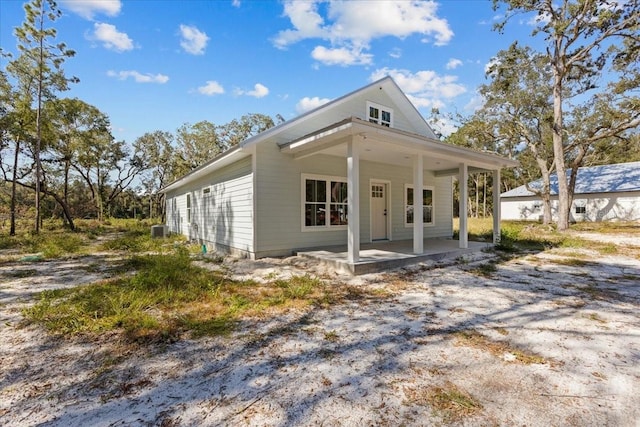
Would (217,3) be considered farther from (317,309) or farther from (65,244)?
(65,244)

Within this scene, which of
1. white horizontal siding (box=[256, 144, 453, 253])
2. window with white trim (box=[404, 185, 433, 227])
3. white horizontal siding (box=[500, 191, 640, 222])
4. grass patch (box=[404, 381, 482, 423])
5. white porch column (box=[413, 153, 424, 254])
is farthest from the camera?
white horizontal siding (box=[500, 191, 640, 222])

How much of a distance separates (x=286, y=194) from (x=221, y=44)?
204 inches

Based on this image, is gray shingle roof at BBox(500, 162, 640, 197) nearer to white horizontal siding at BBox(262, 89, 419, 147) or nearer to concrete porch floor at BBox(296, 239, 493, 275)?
white horizontal siding at BBox(262, 89, 419, 147)

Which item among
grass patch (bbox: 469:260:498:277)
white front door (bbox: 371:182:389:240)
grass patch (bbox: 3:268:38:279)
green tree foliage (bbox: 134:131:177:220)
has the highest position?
green tree foliage (bbox: 134:131:177:220)

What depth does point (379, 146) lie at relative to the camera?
689cm

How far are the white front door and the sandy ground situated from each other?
5251 mm

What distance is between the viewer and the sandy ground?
1938mm

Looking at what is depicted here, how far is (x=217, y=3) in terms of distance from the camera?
7.61 meters

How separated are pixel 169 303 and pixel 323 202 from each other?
510 cm

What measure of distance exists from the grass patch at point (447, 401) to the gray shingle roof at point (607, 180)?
25.4m

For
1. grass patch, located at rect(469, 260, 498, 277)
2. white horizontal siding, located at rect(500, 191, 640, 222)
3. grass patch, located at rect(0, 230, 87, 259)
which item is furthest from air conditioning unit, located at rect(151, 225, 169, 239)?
white horizontal siding, located at rect(500, 191, 640, 222)

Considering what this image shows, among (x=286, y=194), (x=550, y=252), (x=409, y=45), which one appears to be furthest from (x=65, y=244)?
(x=550, y=252)

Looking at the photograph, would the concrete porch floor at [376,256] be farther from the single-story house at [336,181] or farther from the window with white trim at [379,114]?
the window with white trim at [379,114]

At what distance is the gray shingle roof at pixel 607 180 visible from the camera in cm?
2006
